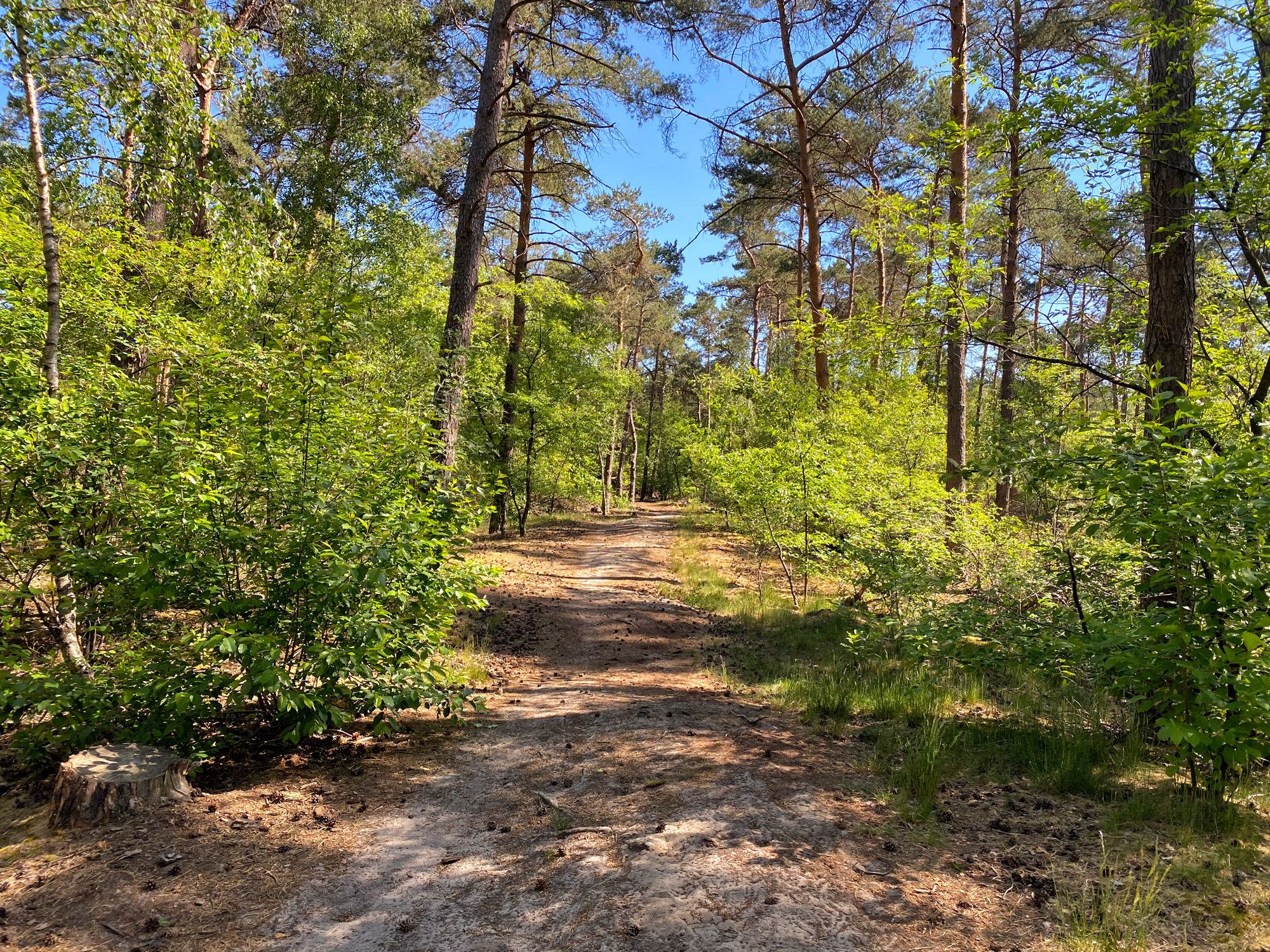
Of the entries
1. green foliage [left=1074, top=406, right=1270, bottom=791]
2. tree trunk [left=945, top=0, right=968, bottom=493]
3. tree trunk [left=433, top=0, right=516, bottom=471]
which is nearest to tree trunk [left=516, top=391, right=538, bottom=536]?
tree trunk [left=433, top=0, right=516, bottom=471]

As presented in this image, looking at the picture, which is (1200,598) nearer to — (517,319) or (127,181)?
(127,181)

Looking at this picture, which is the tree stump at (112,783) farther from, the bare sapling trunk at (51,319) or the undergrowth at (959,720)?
the undergrowth at (959,720)

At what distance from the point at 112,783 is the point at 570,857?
2.60 m

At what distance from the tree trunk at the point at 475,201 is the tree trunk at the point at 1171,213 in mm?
6866

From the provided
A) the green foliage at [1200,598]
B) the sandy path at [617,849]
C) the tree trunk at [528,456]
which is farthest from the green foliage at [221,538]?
the tree trunk at [528,456]

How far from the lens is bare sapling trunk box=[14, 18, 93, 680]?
3902 mm

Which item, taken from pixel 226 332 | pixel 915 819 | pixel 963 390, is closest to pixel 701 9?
pixel 963 390

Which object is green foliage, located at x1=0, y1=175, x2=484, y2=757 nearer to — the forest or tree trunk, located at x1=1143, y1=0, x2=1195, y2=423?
the forest

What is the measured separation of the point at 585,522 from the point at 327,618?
2146 cm

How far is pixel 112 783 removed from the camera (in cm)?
343

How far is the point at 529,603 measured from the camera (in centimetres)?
1023

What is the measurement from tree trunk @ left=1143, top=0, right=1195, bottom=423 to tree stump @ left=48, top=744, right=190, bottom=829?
284 inches

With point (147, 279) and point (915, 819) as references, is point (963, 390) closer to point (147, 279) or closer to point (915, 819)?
point (915, 819)

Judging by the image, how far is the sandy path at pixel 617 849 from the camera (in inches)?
109
